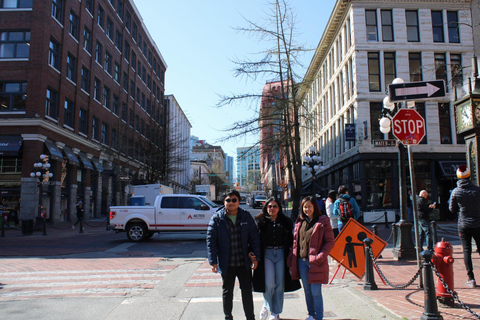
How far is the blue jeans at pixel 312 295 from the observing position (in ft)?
16.2

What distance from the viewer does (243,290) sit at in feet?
16.3

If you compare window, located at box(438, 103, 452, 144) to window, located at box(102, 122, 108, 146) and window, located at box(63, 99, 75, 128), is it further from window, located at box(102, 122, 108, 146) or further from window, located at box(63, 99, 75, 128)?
window, located at box(102, 122, 108, 146)

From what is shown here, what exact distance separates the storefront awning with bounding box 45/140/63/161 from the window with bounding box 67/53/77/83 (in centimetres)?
611

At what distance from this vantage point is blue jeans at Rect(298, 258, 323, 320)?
4.95m

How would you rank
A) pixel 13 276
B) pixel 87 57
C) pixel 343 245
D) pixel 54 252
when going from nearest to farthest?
pixel 343 245
pixel 13 276
pixel 54 252
pixel 87 57

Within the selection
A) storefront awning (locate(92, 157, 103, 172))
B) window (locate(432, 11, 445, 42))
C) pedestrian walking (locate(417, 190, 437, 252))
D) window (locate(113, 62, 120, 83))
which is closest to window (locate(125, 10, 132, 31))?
window (locate(113, 62, 120, 83))

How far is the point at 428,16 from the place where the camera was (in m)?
28.1

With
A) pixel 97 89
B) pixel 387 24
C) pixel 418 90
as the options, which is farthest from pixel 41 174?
pixel 387 24

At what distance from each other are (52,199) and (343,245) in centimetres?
2360

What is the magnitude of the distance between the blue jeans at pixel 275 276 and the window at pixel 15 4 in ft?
89.7

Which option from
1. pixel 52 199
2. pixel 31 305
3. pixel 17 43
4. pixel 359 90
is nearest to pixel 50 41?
pixel 17 43

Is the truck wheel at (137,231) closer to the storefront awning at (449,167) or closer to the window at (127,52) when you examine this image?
the storefront awning at (449,167)

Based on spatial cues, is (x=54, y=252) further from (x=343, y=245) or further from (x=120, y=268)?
(x=343, y=245)

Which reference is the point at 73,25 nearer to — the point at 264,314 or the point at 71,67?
the point at 71,67
